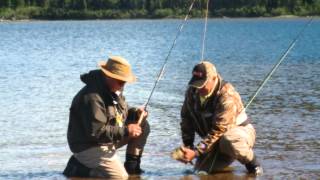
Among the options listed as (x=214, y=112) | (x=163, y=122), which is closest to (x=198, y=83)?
(x=214, y=112)

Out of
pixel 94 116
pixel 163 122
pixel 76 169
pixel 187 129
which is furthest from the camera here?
pixel 163 122

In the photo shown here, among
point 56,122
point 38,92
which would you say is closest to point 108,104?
point 56,122

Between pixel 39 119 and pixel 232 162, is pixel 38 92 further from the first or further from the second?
pixel 232 162

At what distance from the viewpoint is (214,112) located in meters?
8.05

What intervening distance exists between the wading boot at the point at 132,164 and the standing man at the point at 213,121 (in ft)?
1.97

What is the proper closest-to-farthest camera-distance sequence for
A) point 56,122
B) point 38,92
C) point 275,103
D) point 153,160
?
point 153,160, point 56,122, point 275,103, point 38,92

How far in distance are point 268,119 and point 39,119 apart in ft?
13.1

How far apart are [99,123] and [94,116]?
97 millimetres

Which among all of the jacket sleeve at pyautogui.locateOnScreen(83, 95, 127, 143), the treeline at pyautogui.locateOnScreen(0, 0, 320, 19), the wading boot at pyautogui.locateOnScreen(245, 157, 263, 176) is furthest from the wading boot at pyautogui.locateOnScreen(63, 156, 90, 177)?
the treeline at pyautogui.locateOnScreen(0, 0, 320, 19)

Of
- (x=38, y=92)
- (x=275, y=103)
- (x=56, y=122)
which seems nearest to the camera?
(x=56, y=122)

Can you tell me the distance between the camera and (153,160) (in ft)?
31.6

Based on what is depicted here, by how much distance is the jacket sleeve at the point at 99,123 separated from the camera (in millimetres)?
7723

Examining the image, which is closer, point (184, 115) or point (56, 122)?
point (184, 115)

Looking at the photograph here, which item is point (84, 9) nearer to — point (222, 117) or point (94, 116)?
point (222, 117)
